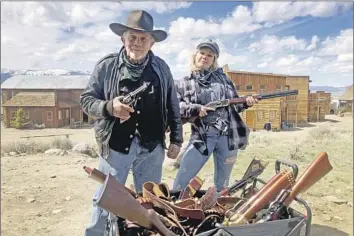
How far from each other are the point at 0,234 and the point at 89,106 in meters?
1.62

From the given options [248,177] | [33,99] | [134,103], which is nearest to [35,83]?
[33,99]

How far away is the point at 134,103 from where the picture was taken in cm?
173

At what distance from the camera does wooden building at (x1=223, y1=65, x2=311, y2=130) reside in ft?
46.6

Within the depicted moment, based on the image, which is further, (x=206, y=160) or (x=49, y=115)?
(x=49, y=115)

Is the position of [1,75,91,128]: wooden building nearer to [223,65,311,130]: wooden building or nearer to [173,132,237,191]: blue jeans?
[223,65,311,130]: wooden building

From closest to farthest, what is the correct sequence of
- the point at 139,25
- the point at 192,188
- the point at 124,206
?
the point at 124,206, the point at 192,188, the point at 139,25

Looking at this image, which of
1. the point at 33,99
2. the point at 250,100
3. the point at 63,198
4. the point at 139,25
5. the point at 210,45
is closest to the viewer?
the point at 139,25

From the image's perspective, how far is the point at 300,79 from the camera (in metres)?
17.6

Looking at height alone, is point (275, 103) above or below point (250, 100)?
above

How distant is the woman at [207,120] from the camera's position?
2.28m

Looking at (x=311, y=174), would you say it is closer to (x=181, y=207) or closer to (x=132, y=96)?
(x=181, y=207)

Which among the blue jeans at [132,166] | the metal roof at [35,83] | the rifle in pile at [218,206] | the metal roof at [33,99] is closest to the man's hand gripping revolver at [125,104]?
the blue jeans at [132,166]

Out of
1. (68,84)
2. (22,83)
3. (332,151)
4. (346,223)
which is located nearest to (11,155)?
(346,223)

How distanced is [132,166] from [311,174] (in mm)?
978
